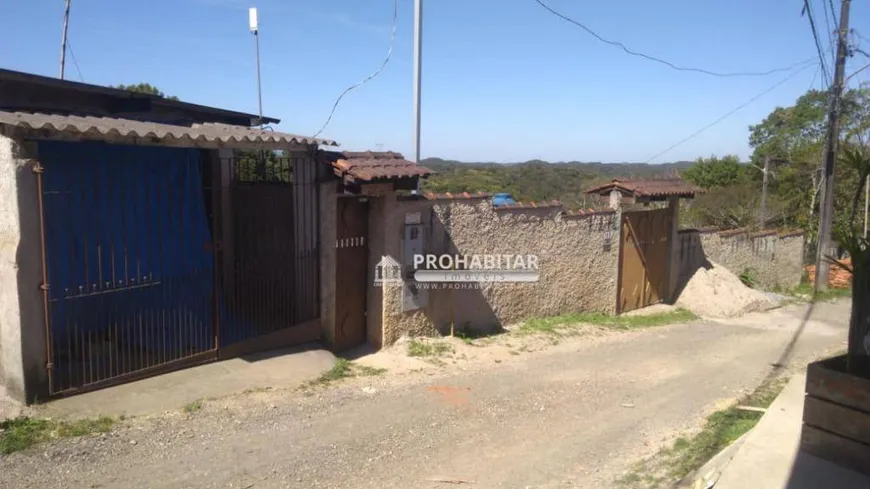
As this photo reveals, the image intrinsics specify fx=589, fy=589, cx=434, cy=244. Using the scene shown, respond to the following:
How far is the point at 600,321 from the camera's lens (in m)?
10.7

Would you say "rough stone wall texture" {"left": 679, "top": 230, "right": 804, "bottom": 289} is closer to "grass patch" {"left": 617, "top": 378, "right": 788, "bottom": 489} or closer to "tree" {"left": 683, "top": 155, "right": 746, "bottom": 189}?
"grass patch" {"left": 617, "top": 378, "right": 788, "bottom": 489}

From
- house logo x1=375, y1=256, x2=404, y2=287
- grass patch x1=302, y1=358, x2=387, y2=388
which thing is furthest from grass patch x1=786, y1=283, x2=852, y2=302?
grass patch x1=302, y1=358, x2=387, y2=388

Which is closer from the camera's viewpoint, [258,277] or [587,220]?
[258,277]

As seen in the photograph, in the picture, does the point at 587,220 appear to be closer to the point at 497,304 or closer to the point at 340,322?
the point at 497,304

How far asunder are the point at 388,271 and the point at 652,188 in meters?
6.32

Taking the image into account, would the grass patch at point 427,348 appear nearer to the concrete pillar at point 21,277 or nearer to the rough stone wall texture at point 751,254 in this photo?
the concrete pillar at point 21,277

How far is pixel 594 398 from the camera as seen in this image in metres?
6.62

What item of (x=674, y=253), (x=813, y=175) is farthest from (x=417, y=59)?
(x=813, y=175)

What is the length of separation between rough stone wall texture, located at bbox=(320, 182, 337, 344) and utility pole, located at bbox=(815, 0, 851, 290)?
14281 millimetres

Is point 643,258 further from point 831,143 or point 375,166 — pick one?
point 831,143

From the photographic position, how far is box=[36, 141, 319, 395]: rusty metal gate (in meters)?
5.34

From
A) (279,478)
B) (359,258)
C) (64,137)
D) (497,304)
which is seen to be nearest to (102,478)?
(279,478)

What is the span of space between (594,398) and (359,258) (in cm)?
341

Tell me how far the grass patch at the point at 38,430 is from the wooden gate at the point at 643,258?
9.27m
